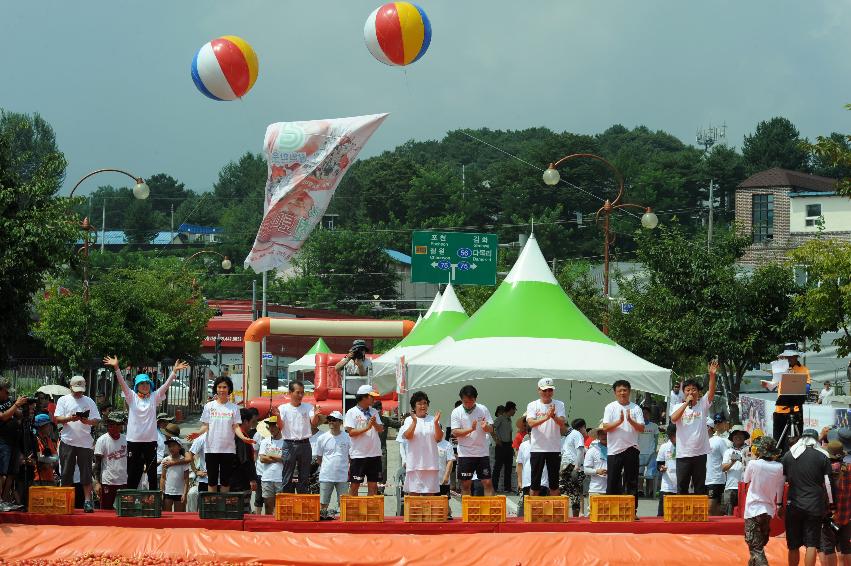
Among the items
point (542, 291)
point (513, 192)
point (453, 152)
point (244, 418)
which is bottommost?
point (244, 418)

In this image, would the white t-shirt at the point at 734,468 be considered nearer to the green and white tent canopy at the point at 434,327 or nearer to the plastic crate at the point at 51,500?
the plastic crate at the point at 51,500

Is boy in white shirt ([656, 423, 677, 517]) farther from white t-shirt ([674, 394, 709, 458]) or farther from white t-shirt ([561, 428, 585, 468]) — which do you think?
white t-shirt ([561, 428, 585, 468])

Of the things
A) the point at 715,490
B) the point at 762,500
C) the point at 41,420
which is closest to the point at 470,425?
the point at 715,490

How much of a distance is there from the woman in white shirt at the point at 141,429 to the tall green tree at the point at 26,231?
704 centimetres

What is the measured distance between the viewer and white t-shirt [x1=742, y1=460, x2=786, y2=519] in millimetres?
12289

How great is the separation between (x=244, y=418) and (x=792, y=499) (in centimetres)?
660

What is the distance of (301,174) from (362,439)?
681cm

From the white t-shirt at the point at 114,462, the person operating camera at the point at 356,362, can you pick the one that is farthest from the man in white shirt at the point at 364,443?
the person operating camera at the point at 356,362

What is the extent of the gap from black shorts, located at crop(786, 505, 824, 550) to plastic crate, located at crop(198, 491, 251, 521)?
600 cm

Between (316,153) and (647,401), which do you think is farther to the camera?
(647,401)

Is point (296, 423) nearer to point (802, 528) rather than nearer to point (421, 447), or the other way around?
point (421, 447)

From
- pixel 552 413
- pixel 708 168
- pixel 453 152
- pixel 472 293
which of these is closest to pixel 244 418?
pixel 552 413

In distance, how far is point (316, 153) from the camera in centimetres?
2034

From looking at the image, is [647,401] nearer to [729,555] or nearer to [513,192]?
[729,555]
